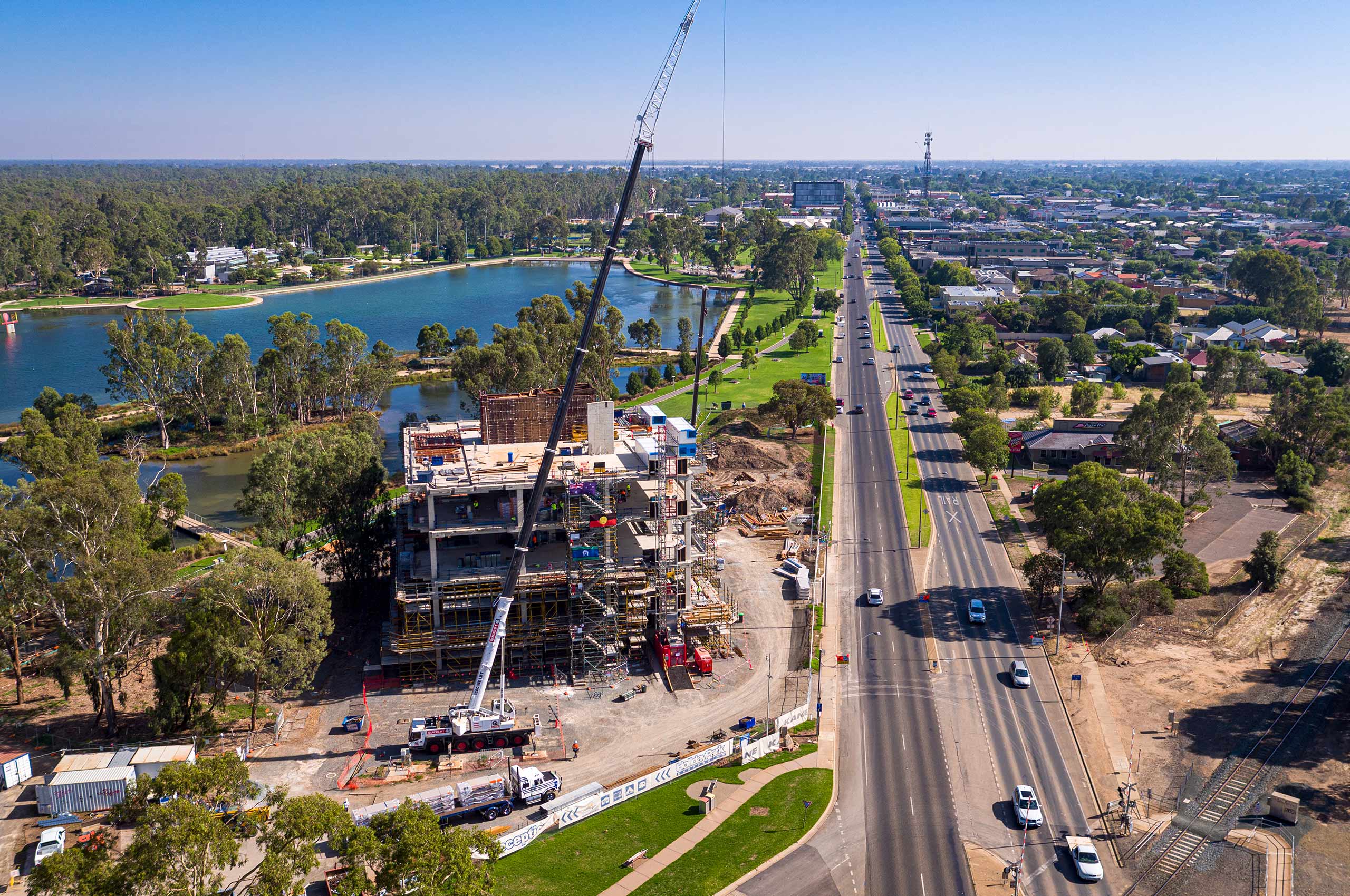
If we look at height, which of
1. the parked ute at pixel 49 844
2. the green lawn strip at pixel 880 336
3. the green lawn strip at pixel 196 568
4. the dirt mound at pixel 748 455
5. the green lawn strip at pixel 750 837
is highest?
the green lawn strip at pixel 880 336

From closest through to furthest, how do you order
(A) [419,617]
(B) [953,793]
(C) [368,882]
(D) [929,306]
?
(C) [368,882]
(B) [953,793]
(A) [419,617]
(D) [929,306]

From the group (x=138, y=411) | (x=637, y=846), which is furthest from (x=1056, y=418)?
(x=138, y=411)

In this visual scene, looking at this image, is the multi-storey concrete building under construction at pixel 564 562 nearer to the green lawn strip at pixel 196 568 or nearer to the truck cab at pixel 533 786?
the truck cab at pixel 533 786

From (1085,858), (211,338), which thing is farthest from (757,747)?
(211,338)

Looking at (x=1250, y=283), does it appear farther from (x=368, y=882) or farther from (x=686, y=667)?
(x=368, y=882)

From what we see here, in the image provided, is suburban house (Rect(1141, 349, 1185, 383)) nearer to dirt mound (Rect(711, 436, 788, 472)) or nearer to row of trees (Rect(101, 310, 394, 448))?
dirt mound (Rect(711, 436, 788, 472))

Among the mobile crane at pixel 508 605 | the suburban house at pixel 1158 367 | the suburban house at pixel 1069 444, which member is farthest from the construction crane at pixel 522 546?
the suburban house at pixel 1158 367
